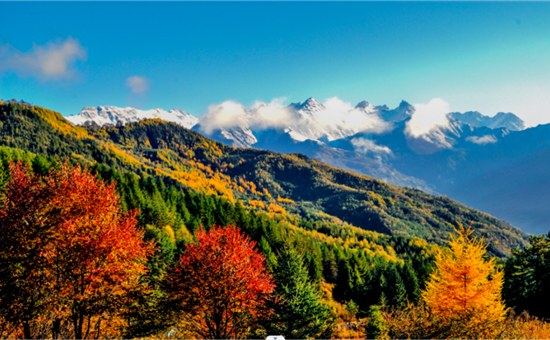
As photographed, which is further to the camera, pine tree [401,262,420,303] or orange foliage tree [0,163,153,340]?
pine tree [401,262,420,303]

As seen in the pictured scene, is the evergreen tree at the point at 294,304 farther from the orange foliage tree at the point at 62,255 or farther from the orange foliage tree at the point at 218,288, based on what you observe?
the orange foliage tree at the point at 62,255

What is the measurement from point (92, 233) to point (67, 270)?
2384mm

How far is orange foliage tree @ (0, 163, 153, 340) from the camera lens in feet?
48.1

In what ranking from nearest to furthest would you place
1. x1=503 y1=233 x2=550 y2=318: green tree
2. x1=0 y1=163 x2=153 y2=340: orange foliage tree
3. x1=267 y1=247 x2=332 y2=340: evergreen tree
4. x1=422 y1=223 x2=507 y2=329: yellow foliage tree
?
1. x1=0 y1=163 x2=153 y2=340: orange foliage tree
2. x1=422 y1=223 x2=507 y2=329: yellow foliage tree
3. x1=267 y1=247 x2=332 y2=340: evergreen tree
4. x1=503 y1=233 x2=550 y2=318: green tree

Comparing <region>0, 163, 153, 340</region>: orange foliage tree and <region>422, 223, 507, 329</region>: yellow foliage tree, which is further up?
<region>0, 163, 153, 340</region>: orange foliage tree

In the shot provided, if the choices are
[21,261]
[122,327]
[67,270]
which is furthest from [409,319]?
[21,261]

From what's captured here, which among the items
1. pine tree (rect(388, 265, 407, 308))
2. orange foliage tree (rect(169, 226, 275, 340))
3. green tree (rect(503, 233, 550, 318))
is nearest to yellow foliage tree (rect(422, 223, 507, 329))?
orange foliage tree (rect(169, 226, 275, 340))

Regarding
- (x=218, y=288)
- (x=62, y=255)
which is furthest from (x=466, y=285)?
(x=62, y=255)

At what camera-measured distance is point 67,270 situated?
16812 millimetres

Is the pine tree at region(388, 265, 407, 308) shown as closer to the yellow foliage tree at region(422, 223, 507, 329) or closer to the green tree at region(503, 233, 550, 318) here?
the green tree at region(503, 233, 550, 318)

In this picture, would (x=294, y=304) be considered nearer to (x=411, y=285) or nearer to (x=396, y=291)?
(x=396, y=291)

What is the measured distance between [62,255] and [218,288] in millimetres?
9823

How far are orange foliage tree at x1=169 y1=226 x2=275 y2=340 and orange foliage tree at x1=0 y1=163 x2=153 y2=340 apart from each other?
11.2 ft

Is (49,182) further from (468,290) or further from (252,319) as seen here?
(468,290)
